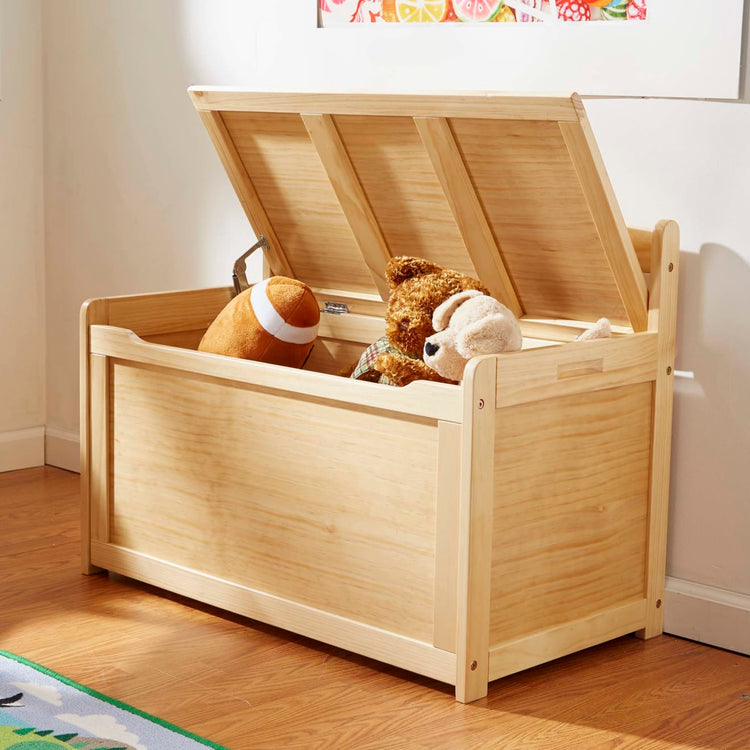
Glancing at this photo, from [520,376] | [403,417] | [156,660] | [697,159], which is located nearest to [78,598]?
[156,660]

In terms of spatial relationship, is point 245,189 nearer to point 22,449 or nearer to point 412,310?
point 412,310

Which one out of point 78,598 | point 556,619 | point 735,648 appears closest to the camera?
point 556,619

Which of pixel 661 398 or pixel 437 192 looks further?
pixel 437 192

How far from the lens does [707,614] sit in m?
1.87

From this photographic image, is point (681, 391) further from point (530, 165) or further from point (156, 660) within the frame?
point (156, 660)

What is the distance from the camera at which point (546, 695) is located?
1662mm

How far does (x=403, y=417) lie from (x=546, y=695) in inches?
17.2

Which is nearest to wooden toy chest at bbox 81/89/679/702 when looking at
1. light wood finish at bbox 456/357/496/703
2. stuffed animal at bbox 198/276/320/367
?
light wood finish at bbox 456/357/496/703

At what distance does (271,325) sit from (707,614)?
0.84 metres

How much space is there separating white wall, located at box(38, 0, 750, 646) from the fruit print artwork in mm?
87

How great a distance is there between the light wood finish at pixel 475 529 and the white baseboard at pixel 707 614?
42cm

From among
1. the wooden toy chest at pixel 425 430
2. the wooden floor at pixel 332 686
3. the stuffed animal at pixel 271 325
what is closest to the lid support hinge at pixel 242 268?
the wooden toy chest at pixel 425 430

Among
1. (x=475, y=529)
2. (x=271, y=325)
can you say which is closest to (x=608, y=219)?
(x=475, y=529)

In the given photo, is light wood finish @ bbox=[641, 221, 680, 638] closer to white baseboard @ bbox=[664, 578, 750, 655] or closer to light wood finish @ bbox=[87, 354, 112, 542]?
white baseboard @ bbox=[664, 578, 750, 655]
